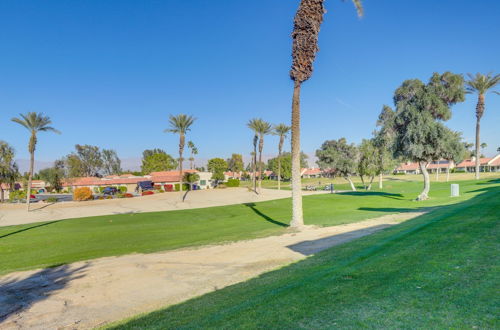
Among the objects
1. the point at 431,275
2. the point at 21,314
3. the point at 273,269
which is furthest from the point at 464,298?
the point at 21,314

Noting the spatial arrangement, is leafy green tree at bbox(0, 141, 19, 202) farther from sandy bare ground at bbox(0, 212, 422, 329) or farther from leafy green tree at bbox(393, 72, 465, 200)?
leafy green tree at bbox(393, 72, 465, 200)

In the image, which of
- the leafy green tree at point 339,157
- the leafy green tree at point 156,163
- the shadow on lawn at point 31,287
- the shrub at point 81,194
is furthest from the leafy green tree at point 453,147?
→ the leafy green tree at point 156,163

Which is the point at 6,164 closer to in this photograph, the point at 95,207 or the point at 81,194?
the point at 81,194

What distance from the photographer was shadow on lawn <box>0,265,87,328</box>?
8391mm

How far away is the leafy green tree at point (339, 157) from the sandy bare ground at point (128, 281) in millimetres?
44996

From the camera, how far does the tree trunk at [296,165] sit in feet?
62.1

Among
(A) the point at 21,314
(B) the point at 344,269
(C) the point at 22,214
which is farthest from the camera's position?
(C) the point at 22,214

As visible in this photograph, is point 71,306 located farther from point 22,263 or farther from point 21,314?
point 22,263

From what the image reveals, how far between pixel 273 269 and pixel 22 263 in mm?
11459

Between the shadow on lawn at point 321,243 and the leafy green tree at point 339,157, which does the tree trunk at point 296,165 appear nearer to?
the shadow on lawn at point 321,243

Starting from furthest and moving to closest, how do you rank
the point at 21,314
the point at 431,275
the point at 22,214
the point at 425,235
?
the point at 22,214 < the point at 425,235 < the point at 21,314 < the point at 431,275

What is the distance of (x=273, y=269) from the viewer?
943cm

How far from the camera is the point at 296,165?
19250 mm

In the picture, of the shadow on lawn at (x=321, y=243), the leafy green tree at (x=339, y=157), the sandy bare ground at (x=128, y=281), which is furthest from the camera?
the leafy green tree at (x=339, y=157)
